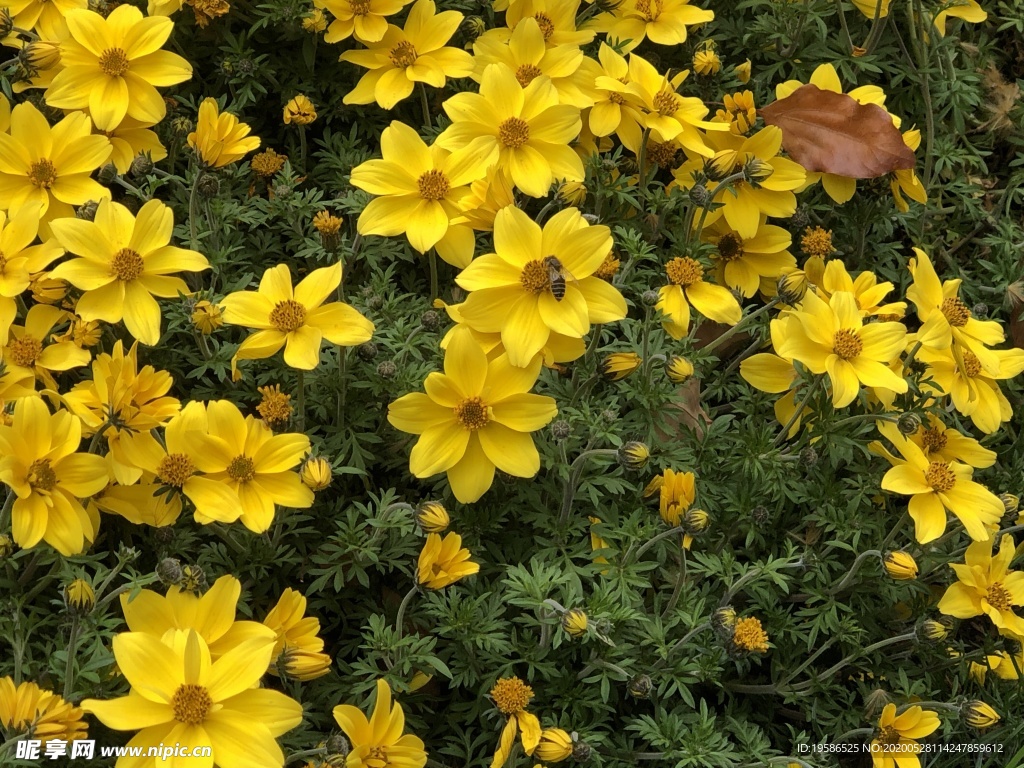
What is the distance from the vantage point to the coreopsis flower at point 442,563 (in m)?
2.01

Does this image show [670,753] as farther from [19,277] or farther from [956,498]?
[19,277]

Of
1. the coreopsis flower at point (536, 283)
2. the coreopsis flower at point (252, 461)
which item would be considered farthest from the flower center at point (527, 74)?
the coreopsis flower at point (252, 461)

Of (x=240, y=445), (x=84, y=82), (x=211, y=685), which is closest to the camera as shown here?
(x=211, y=685)

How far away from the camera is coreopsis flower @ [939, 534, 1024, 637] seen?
2404mm

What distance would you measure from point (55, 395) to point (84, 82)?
39.4 inches

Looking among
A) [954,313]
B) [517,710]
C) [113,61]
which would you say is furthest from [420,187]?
[954,313]

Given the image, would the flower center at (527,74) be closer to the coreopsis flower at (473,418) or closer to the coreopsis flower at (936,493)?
the coreopsis flower at (473,418)

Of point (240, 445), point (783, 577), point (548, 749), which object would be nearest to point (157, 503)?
point (240, 445)

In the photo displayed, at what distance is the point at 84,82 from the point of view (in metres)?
2.67

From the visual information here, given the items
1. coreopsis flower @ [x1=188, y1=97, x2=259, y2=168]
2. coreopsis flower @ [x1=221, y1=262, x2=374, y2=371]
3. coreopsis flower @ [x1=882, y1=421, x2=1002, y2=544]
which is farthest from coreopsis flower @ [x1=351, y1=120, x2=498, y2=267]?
coreopsis flower @ [x1=882, y1=421, x2=1002, y2=544]

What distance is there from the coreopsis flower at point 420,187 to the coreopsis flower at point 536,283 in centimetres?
30

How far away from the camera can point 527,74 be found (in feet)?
9.38

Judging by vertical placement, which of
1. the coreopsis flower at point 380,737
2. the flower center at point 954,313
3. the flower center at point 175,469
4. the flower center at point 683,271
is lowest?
the coreopsis flower at point 380,737

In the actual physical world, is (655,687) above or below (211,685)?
below
